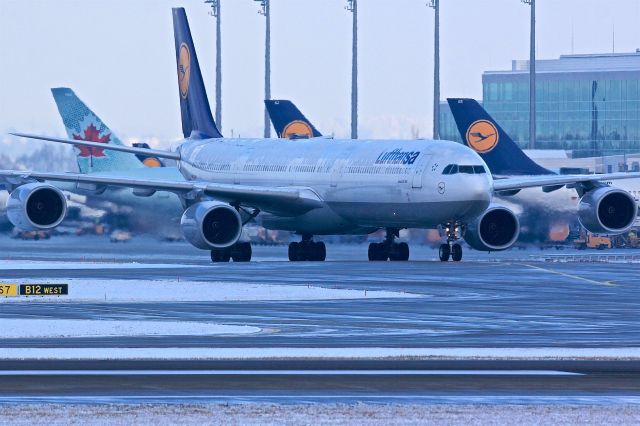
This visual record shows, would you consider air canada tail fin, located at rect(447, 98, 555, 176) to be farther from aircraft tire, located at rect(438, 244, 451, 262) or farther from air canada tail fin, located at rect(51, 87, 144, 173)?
aircraft tire, located at rect(438, 244, 451, 262)

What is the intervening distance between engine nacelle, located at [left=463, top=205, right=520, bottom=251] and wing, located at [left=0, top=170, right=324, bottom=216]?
217 inches

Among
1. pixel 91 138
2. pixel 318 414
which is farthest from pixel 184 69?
pixel 318 414

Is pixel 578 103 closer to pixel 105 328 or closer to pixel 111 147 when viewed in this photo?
pixel 111 147

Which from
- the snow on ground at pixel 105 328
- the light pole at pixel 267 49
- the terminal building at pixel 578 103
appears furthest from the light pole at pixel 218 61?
the terminal building at pixel 578 103

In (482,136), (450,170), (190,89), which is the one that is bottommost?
(450,170)

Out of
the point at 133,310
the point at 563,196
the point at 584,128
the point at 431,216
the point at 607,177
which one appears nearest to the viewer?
the point at 133,310

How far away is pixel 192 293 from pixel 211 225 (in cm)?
1580

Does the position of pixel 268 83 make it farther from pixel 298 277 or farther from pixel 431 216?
pixel 298 277

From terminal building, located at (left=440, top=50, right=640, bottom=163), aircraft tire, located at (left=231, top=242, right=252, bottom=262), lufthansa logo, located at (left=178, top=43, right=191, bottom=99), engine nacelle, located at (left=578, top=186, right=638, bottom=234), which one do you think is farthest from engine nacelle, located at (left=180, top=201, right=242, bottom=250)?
terminal building, located at (left=440, top=50, right=640, bottom=163)

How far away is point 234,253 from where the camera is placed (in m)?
54.8

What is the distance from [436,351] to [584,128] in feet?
503

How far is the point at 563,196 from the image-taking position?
6078 cm

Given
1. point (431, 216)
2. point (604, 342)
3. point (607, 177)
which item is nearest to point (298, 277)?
point (431, 216)

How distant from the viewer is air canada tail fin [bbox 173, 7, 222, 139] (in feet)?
211
